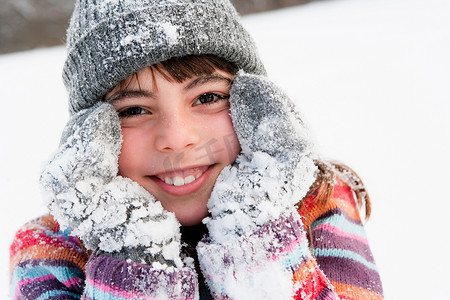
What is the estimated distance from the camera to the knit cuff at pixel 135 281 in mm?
897

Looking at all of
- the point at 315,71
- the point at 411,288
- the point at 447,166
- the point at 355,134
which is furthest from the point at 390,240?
the point at 315,71

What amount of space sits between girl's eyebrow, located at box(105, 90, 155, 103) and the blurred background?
224 inches

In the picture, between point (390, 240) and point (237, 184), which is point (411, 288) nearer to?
point (390, 240)

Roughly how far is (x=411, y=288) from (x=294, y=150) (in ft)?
3.14

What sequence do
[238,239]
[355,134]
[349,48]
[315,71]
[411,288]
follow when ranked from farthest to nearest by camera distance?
[349,48] → [315,71] → [355,134] → [411,288] → [238,239]

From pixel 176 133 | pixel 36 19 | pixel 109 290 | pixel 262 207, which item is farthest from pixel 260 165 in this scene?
pixel 36 19

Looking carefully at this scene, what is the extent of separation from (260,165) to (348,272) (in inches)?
15.7

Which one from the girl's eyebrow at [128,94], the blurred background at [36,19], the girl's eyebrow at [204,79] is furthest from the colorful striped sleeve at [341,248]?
the blurred background at [36,19]

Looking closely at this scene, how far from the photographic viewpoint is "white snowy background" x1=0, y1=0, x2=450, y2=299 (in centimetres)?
176

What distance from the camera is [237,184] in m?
1.00

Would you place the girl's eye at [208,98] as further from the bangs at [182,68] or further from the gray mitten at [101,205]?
the gray mitten at [101,205]

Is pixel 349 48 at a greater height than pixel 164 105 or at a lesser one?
lesser

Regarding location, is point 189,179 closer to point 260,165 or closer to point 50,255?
point 260,165

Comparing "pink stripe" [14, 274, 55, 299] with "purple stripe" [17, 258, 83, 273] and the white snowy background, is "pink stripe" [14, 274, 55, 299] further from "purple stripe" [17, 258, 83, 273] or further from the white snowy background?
the white snowy background
